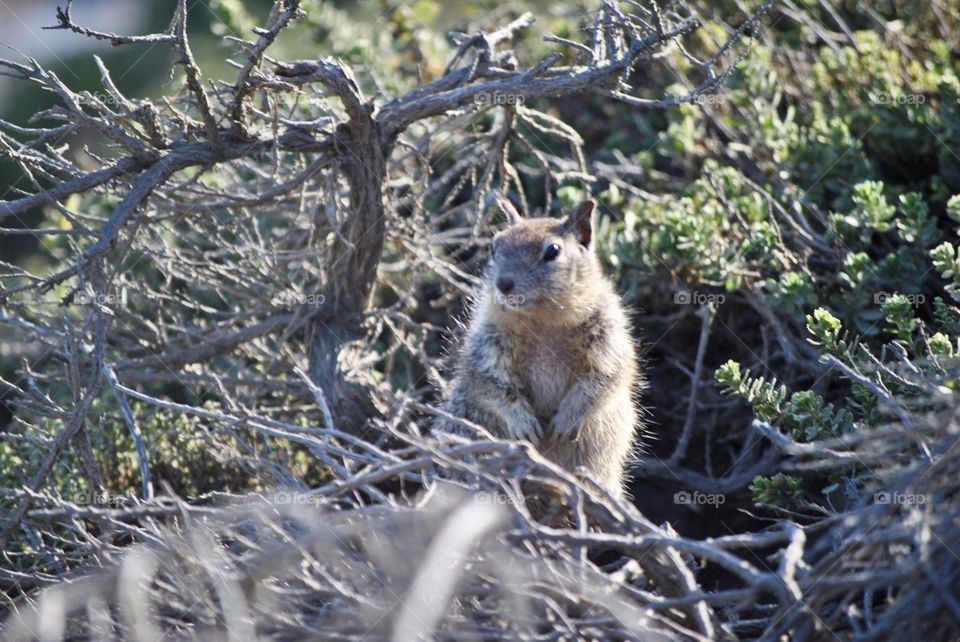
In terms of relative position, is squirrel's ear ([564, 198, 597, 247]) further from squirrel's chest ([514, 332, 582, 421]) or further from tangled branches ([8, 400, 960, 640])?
tangled branches ([8, 400, 960, 640])

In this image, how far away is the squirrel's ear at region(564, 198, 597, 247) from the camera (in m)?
5.53

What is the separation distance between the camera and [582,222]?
561 cm

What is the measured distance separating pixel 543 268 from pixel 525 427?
866mm

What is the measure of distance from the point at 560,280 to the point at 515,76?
114 centimetres

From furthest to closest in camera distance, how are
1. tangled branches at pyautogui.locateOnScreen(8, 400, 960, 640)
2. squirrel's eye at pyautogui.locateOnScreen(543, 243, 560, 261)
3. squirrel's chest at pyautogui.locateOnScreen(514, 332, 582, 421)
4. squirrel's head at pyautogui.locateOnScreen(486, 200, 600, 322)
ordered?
squirrel's chest at pyautogui.locateOnScreen(514, 332, 582, 421) → squirrel's eye at pyautogui.locateOnScreen(543, 243, 560, 261) → squirrel's head at pyautogui.locateOnScreen(486, 200, 600, 322) → tangled branches at pyautogui.locateOnScreen(8, 400, 960, 640)

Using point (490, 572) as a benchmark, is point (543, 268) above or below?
above

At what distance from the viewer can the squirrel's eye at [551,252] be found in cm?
537

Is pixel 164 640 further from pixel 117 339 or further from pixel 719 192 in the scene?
pixel 719 192

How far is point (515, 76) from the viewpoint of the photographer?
537cm

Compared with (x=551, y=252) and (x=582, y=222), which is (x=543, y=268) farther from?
(x=582, y=222)

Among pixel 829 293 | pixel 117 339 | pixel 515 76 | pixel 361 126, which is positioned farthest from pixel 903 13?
pixel 117 339

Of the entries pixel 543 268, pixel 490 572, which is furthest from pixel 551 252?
pixel 490 572

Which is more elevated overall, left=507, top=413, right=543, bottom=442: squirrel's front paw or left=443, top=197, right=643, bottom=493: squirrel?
left=443, top=197, right=643, bottom=493: squirrel

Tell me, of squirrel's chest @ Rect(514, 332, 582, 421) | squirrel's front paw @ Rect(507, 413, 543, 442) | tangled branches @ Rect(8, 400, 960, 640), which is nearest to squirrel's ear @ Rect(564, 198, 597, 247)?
squirrel's chest @ Rect(514, 332, 582, 421)
